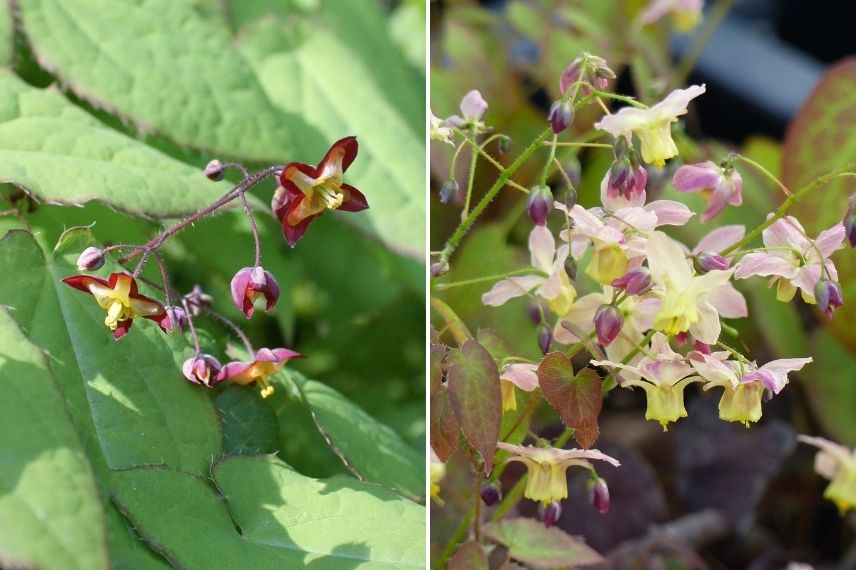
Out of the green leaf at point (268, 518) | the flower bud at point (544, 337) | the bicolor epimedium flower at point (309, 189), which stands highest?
the bicolor epimedium flower at point (309, 189)

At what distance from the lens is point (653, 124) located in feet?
1.67

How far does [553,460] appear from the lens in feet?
1.73

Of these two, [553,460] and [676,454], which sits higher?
[553,460]

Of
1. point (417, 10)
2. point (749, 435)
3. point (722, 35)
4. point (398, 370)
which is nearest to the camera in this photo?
point (398, 370)

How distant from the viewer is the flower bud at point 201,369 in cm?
54

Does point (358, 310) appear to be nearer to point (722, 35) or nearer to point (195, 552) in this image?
point (195, 552)

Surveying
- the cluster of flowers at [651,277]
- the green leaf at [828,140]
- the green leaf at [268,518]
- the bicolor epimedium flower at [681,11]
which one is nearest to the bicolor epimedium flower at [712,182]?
the cluster of flowers at [651,277]

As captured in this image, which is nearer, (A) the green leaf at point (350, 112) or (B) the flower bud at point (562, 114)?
(B) the flower bud at point (562, 114)

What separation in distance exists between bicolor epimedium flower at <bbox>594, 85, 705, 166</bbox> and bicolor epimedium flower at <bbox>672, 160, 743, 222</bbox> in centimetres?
4

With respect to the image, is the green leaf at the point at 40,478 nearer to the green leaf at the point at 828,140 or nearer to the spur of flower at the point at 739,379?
the spur of flower at the point at 739,379

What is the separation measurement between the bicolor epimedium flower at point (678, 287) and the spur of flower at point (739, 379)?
1 cm

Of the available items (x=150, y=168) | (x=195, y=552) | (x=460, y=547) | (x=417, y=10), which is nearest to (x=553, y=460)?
(x=460, y=547)

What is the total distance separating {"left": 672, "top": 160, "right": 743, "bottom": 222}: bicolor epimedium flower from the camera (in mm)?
539

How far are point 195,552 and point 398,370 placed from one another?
1.46 ft
